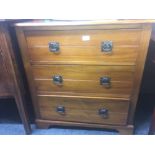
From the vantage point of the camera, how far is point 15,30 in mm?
980

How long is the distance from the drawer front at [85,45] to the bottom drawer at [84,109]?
282mm

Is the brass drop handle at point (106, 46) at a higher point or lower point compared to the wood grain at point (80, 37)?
lower

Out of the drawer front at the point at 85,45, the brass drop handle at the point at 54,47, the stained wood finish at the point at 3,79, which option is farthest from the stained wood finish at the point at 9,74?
the brass drop handle at the point at 54,47

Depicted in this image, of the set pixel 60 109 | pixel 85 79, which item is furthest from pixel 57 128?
pixel 85 79

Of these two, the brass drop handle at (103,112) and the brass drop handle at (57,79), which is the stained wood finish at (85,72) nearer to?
the brass drop handle at (57,79)

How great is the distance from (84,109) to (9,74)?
1.69 ft

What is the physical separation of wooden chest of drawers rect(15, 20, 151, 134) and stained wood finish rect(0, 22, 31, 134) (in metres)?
0.06

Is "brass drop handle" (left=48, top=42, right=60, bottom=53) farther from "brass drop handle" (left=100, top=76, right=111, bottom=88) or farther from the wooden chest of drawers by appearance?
"brass drop handle" (left=100, top=76, right=111, bottom=88)

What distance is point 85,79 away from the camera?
3.58 ft

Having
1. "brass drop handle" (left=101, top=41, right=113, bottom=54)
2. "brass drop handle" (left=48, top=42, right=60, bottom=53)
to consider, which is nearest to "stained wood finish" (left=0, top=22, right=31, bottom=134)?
"brass drop handle" (left=48, top=42, right=60, bottom=53)

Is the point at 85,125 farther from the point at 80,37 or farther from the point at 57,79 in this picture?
the point at 80,37

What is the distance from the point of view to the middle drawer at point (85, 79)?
1048mm

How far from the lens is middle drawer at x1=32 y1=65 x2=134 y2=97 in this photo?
105 centimetres
